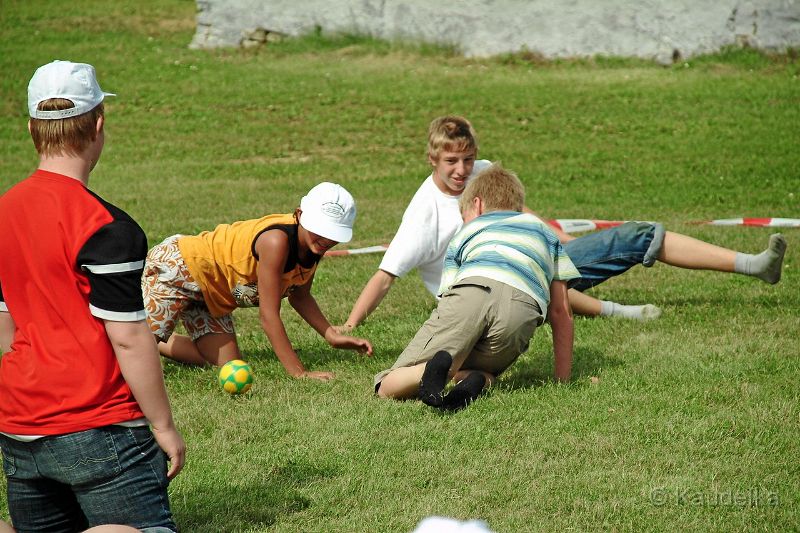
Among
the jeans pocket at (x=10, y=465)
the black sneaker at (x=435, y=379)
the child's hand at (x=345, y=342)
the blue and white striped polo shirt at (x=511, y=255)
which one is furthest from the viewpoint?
the child's hand at (x=345, y=342)

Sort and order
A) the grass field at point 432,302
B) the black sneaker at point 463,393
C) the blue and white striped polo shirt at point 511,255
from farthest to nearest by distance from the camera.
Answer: the blue and white striped polo shirt at point 511,255 → the black sneaker at point 463,393 → the grass field at point 432,302

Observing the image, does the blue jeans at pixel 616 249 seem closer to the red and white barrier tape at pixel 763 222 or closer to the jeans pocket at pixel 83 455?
the red and white barrier tape at pixel 763 222

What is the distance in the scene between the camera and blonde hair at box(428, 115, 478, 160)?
727 centimetres

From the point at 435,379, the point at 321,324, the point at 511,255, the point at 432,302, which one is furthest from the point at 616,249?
the point at 435,379

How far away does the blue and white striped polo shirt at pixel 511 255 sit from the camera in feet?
19.1

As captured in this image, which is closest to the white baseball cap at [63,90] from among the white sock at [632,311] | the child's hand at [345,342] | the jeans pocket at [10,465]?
the jeans pocket at [10,465]

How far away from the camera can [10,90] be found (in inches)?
838

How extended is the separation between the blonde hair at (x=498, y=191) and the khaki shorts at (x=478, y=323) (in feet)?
1.92

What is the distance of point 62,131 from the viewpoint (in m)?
3.31

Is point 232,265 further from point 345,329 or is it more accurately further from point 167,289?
point 345,329

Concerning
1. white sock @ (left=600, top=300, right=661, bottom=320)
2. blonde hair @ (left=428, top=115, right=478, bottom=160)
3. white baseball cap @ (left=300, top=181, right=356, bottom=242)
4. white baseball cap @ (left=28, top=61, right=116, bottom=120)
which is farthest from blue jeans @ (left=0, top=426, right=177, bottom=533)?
white sock @ (left=600, top=300, right=661, bottom=320)

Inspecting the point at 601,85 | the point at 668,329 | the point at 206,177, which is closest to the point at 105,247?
the point at 668,329

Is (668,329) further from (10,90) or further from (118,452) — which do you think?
(10,90)

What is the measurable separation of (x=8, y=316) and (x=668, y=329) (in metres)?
5.00
